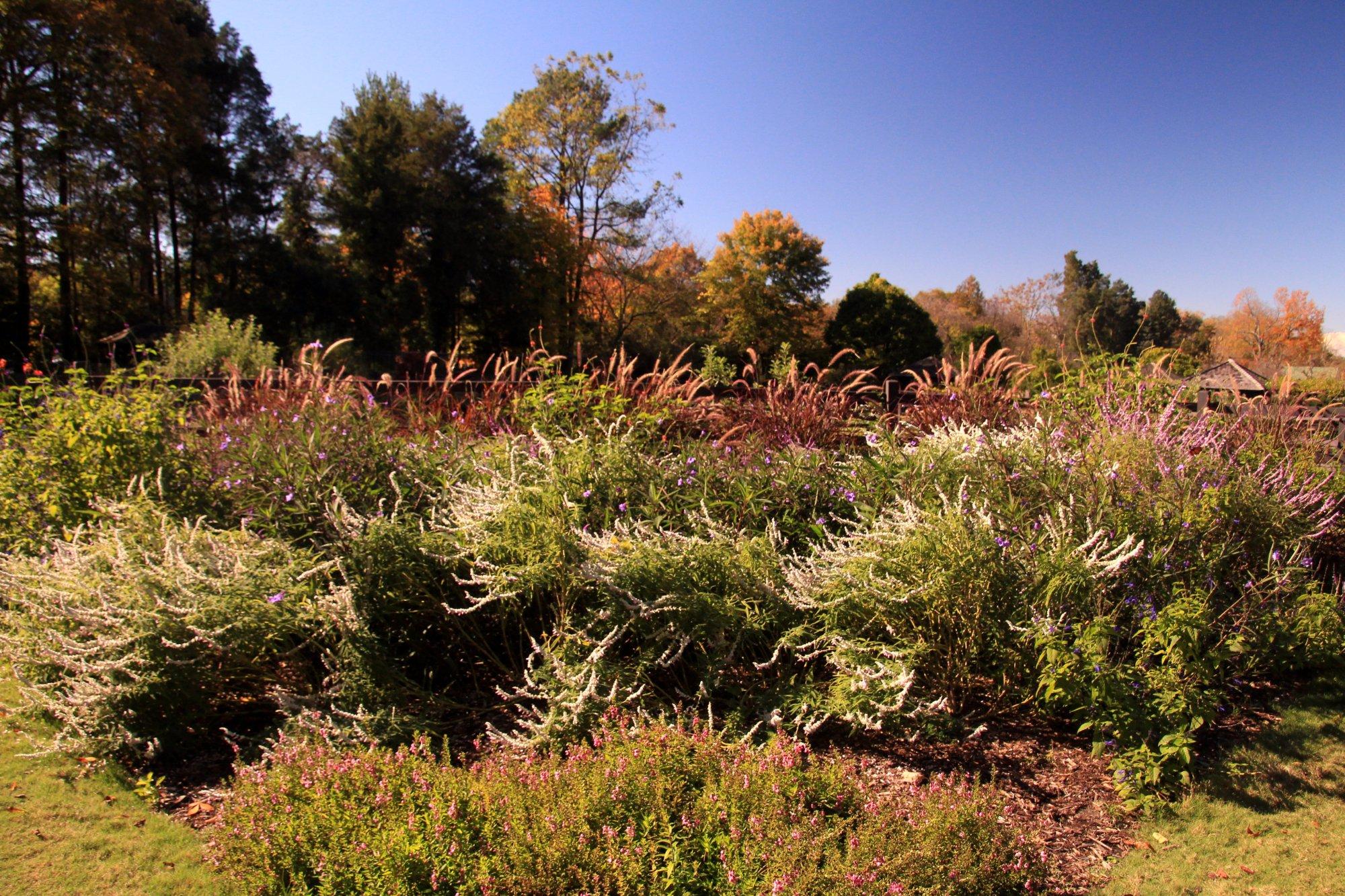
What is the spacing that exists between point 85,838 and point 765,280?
1262 inches

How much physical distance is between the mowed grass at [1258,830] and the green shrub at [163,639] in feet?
9.82

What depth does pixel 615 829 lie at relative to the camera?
2100mm

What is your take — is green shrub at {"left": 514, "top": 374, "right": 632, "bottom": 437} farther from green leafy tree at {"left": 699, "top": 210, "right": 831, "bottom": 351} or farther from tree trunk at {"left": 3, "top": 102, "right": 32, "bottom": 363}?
green leafy tree at {"left": 699, "top": 210, "right": 831, "bottom": 351}

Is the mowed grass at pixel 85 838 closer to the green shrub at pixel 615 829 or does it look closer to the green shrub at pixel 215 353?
the green shrub at pixel 615 829

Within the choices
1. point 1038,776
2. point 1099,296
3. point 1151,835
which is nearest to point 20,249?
point 1038,776

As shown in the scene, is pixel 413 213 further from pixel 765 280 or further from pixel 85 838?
pixel 85 838

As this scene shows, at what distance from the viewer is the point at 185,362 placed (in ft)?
31.1

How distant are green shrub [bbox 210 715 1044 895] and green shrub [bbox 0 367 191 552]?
7.96 ft

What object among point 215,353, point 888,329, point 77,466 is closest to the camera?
point 77,466

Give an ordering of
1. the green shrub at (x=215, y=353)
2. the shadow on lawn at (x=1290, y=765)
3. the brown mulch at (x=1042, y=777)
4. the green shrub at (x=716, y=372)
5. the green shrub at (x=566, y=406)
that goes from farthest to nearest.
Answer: the green shrub at (x=215, y=353) < the green shrub at (x=716, y=372) < the green shrub at (x=566, y=406) < the shadow on lawn at (x=1290, y=765) < the brown mulch at (x=1042, y=777)

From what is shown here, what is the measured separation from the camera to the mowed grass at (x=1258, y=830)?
2.23 meters

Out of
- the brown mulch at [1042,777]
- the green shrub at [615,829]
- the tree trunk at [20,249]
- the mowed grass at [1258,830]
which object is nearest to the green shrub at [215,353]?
the green shrub at [615,829]

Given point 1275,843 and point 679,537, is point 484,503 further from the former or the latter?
point 1275,843

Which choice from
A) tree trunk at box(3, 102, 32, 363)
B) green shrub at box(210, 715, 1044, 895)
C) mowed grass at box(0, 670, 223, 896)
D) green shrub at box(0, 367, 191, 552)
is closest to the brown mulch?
green shrub at box(210, 715, 1044, 895)
